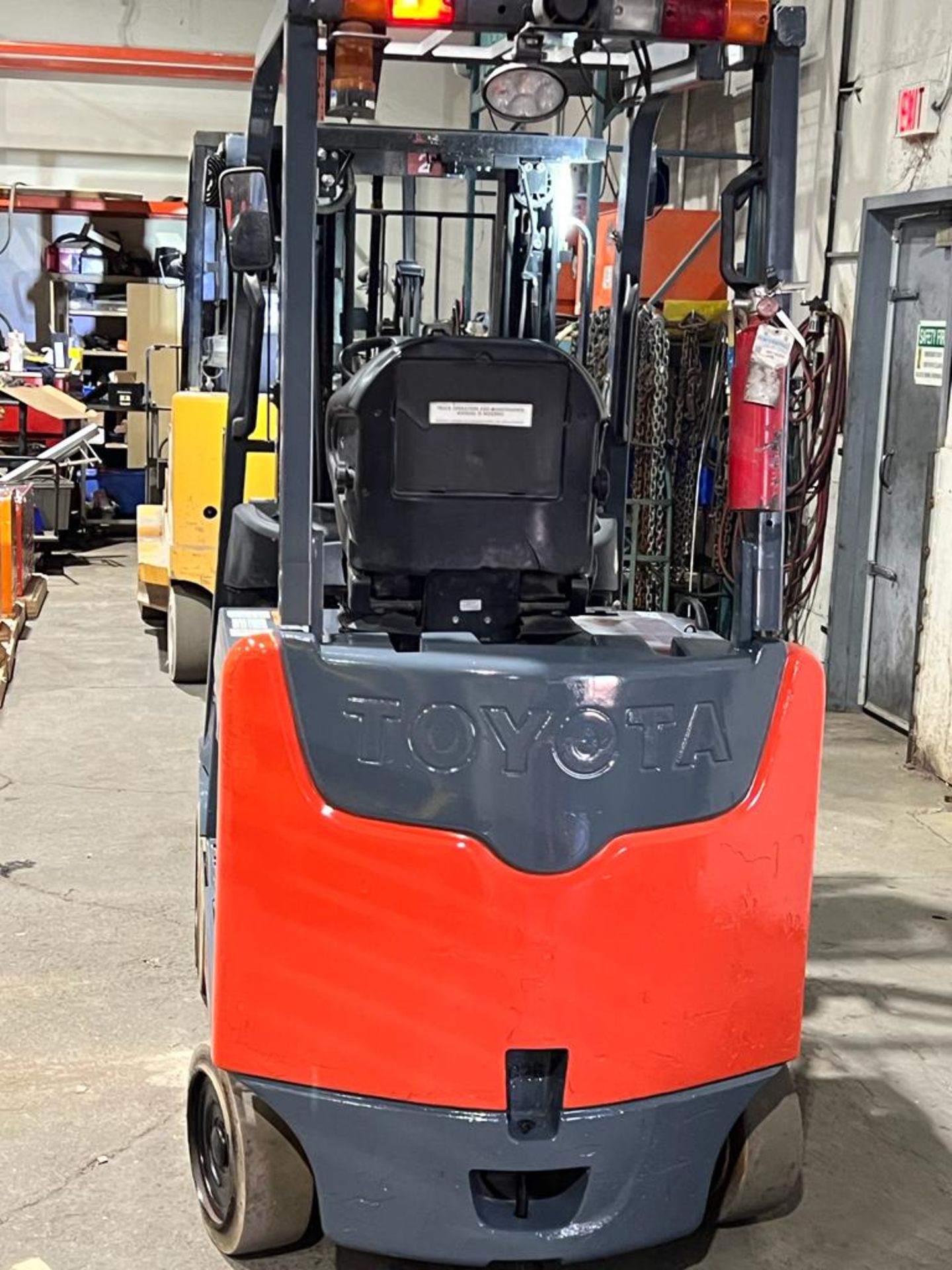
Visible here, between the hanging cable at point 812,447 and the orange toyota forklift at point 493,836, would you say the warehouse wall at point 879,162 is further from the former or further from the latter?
the orange toyota forklift at point 493,836

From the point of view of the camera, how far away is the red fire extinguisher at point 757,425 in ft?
8.88

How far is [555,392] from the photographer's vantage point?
299 centimetres

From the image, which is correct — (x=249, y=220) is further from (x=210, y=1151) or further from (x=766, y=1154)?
(x=766, y=1154)

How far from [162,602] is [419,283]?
12.8 ft

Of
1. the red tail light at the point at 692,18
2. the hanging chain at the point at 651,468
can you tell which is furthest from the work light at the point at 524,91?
the hanging chain at the point at 651,468

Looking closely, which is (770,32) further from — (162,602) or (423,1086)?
(162,602)

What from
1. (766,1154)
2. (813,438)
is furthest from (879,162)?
(766,1154)

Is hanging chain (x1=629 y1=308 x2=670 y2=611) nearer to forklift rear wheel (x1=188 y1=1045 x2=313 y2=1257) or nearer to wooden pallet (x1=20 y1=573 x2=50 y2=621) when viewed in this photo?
wooden pallet (x1=20 y1=573 x2=50 y2=621)

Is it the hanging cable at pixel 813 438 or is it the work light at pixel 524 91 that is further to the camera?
the hanging cable at pixel 813 438

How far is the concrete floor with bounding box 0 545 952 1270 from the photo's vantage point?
308 centimetres

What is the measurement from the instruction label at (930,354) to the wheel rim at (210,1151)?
5.37 metres

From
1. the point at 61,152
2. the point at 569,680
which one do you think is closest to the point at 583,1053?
the point at 569,680

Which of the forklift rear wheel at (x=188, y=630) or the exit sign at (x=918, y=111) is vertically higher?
the exit sign at (x=918, y=111)

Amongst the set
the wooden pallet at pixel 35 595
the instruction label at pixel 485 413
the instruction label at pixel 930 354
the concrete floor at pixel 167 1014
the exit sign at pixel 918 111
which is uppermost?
the exit sign at pixel 918 111
